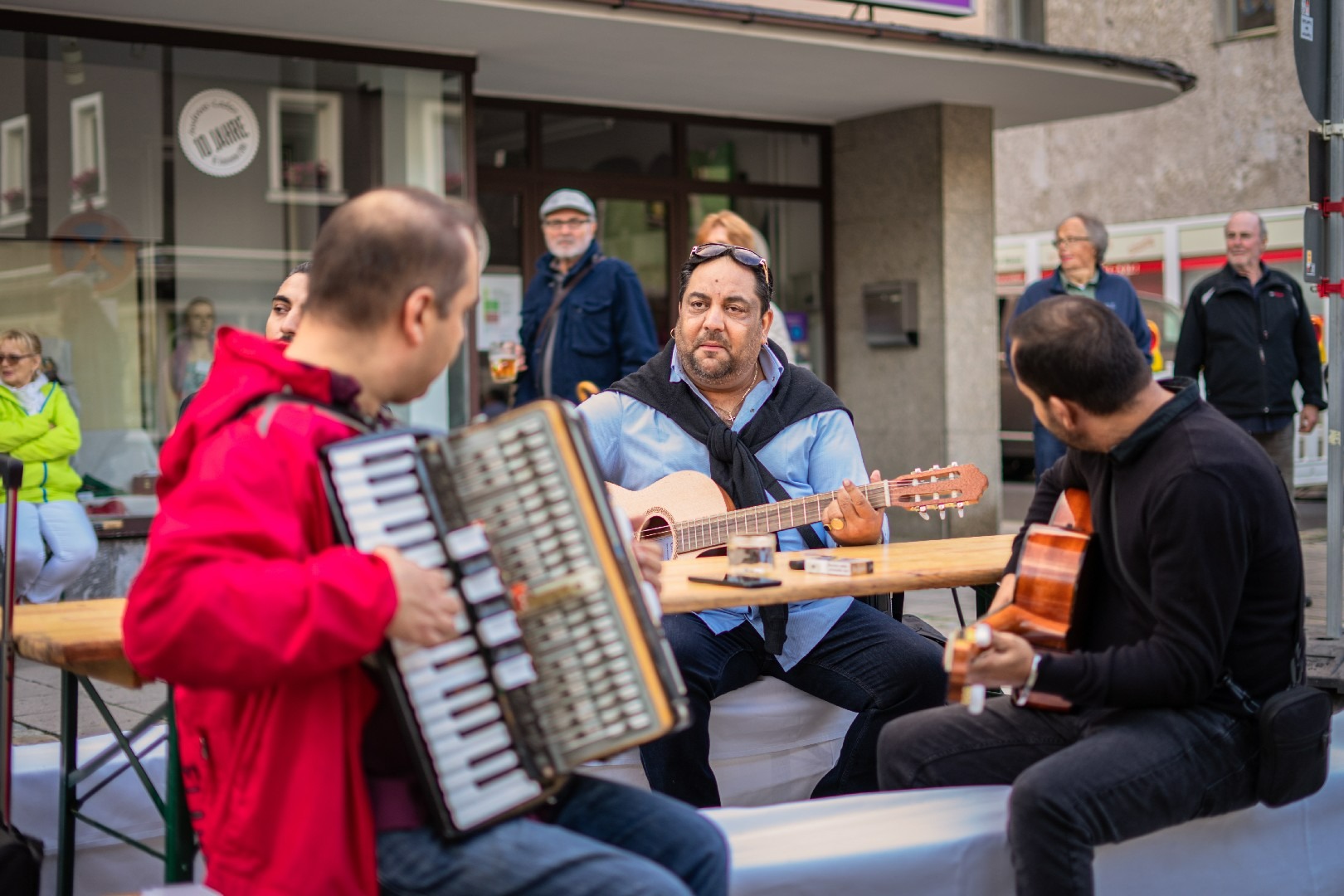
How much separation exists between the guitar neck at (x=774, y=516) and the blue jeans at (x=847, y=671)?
0.24 metres

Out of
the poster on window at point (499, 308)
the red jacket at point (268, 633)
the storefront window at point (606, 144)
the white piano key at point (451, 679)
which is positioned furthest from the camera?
the storefront window at point (606, 144)

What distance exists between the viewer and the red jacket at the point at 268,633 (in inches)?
78.6

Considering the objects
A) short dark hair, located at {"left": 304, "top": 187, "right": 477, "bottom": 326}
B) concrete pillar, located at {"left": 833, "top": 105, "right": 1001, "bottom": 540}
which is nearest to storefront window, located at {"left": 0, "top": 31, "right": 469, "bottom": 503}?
concrete pillar, located at {"left": 833, "top": 105, "right": 1001, "bottom": 540}

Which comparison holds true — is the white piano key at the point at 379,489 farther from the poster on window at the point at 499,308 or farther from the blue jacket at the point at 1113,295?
the poster on window at the point at 499,308

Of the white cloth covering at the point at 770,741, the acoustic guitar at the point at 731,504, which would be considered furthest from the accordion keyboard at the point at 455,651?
the white cloth covering at the point at 770,741

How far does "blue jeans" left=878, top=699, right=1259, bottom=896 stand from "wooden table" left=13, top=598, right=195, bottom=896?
1685 millimetres

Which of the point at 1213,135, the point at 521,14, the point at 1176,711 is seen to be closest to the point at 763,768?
the point at 1176,711

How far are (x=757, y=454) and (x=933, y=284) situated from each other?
703 cm

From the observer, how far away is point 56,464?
7176mm

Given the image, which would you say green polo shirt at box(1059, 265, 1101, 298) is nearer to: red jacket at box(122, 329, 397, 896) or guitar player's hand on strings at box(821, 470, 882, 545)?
guitar player's hand on strings at box(821, 470, 882, 545)

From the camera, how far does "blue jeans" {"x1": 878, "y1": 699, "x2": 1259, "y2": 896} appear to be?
2.78 m

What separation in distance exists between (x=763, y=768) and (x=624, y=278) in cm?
371

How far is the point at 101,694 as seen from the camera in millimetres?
6410

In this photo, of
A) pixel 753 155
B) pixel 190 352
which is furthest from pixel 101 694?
pixel 753 155
